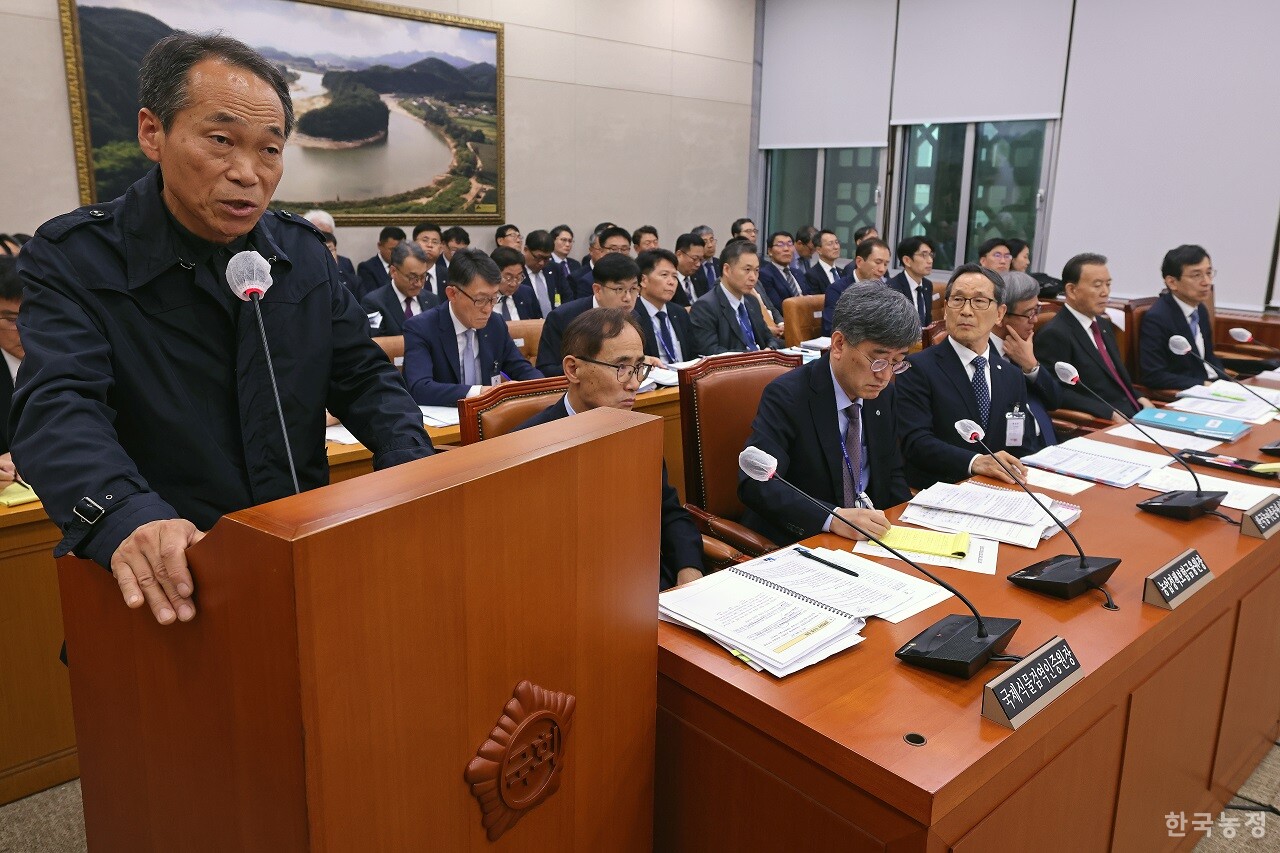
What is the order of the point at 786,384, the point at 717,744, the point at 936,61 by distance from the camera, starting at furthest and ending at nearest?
the point at 936,61 < the point at 786,384 < the point at 717,744

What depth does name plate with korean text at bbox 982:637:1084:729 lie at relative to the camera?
3.93 feet

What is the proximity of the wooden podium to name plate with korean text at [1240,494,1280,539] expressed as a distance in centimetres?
165

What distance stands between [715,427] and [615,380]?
0.55 metres

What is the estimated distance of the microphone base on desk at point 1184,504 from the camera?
2.11 metres

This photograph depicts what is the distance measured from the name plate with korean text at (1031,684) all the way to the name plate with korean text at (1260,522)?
985 mm

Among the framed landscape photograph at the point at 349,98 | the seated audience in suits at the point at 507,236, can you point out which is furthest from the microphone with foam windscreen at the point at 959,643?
the seated audience in suits at the point at 507,236

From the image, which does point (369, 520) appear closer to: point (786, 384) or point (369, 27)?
point (786, 384)

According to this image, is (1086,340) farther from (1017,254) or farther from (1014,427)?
(1017,254)

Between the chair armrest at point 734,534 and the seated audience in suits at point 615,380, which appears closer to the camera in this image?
the seated audience in suits at point 615,380

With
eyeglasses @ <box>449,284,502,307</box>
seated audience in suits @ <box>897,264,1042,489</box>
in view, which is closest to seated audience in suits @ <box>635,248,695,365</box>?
eyeglasses @ <box>449,284,502,307</box>

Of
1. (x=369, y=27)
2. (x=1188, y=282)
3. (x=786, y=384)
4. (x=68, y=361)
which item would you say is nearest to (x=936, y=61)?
(x=1188, y=282)

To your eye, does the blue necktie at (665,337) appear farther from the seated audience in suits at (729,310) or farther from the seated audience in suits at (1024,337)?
the seated audience in suits at (1024,337)

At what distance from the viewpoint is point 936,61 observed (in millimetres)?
8406

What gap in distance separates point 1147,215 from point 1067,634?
23.0 feet
